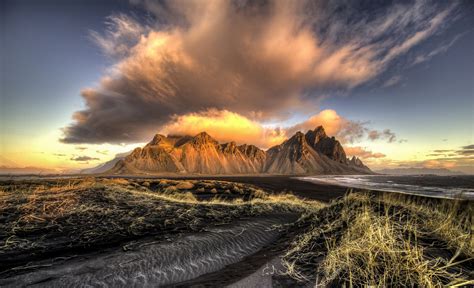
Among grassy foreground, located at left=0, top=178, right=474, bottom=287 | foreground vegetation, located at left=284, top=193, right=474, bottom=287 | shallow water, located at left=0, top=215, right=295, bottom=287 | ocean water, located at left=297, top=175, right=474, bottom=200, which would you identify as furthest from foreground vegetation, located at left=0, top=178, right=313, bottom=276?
ocean water, located at left=297, top=175, right=474, bottom=200

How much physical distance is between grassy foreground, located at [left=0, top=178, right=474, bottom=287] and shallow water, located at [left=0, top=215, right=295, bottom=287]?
17.2 inches

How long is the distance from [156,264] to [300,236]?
4030 mm

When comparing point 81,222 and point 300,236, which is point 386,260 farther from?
point 81,222

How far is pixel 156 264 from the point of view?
5.31m

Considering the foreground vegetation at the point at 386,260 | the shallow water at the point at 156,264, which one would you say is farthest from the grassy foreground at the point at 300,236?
the shallow water at the point at 156,264

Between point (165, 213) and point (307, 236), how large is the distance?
221 inches

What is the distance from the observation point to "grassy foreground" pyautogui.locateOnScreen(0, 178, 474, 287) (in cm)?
354

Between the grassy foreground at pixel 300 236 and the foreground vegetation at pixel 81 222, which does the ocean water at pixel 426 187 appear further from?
the foreground vegetation at pixel 81 222

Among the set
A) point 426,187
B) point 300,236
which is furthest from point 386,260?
point 426,187

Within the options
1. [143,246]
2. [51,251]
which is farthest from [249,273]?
[51,251]

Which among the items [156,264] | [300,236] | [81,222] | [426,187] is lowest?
[426,187]

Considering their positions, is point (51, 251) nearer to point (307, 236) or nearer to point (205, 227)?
point (205, 227)

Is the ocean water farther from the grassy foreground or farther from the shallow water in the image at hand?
the shallow water

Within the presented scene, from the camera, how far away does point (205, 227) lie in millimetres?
7945
